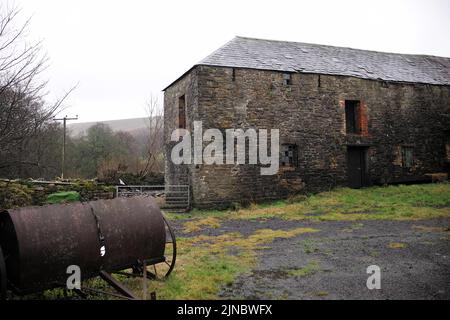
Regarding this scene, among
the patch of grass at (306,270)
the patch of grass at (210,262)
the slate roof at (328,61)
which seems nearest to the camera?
the patch of grass at (210,262)

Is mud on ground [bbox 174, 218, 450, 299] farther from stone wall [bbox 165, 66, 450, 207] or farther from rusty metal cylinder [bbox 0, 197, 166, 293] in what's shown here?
stone wall [bbox 165, 66, 450, 207]

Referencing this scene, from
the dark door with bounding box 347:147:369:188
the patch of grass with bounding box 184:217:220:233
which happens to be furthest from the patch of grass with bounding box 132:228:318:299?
the dark door with bounding box 347:147:369:188

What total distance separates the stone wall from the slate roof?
408mm

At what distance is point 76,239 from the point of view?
4.17 m

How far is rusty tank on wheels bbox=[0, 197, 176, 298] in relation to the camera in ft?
12.7

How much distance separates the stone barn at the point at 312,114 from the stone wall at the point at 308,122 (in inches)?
1.7

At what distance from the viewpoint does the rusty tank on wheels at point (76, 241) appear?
3859 mm

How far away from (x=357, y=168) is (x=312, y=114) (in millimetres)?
3643

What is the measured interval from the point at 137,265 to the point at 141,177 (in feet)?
63.3

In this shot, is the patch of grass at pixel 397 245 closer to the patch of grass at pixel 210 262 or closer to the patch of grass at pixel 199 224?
the patch of grass at pixel 210 262

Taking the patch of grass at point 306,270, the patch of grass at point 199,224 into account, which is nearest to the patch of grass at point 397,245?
the patch of grass at point 306,270

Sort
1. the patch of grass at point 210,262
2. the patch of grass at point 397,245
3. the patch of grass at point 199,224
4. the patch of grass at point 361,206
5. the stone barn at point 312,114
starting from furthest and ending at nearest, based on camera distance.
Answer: the stone barn at point 312,114, the patch of grass at point 361,206, the patch of grass at point 199,224, the patch of grass at point 397,245, the patch of grass at point 210,262

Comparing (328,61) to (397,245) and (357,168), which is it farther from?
(397,245)
